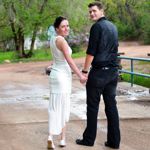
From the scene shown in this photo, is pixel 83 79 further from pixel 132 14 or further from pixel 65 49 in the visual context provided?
pixel 132 14

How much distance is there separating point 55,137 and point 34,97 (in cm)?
445

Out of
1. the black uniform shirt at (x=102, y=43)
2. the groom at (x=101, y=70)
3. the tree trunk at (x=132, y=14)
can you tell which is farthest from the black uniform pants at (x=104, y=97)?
the tree trunk at (x=132, y=14)

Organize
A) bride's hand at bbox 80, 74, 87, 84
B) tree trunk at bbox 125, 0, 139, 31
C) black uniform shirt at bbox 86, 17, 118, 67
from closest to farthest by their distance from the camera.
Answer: black uniform shirt at bbox 86, 17, 118, 67, bride's hand at bbox 80, 74, 87, 84, tree trunk at bbox 125, 0, 139, 31

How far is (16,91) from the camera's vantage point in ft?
42.0

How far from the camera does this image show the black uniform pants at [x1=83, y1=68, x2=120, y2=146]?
247 inches

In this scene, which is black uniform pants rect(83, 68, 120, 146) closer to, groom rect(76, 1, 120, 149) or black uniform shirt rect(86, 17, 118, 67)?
groom rect(76, 1, 120, 149)

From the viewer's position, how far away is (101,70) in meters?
6.25

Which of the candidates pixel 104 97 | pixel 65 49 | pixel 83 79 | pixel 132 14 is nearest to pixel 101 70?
pixel 83 79

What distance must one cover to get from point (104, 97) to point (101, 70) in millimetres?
392

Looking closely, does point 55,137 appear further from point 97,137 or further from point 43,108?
point 43,108

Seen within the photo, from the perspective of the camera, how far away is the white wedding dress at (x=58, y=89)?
247 inches

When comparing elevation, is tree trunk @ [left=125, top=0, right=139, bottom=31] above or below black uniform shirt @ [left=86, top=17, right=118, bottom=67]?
below

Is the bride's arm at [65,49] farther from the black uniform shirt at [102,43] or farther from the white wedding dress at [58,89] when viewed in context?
the black uniform shirt at [102,43]

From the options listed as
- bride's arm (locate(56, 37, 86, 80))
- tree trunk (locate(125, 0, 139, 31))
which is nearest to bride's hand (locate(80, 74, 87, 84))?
bride's arm (locate(56, 37, 86, 80))
